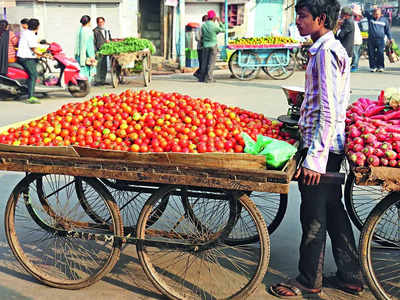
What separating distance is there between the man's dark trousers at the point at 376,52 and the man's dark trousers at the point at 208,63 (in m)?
5.55

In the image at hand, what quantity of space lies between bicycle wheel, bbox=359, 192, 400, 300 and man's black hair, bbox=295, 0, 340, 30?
45.3 inches

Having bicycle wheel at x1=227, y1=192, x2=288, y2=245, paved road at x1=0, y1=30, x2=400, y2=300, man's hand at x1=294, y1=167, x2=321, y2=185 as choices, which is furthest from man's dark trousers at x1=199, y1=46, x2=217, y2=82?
man's hand at x1=294, y1=167, x2=321, y2=185

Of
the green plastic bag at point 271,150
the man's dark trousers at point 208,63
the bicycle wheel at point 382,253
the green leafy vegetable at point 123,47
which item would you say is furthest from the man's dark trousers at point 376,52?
the green plastic bag at point 271,150

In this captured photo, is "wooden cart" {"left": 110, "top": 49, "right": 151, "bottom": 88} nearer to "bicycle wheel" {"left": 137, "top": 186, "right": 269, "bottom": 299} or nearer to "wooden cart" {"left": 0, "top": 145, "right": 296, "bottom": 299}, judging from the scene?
"wooden cart" {"left": 0, "top": 145, "right": 296, "bottom": 299}

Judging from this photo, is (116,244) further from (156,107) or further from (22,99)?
(22,99)

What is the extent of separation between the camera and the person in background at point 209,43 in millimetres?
13672

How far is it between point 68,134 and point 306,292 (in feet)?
6.60

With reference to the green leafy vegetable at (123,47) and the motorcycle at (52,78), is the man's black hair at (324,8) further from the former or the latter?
the green leafy vegetable at (123,47)

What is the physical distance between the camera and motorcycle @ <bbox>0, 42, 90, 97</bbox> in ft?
35.8

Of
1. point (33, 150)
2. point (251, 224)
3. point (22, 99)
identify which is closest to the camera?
point (33, 150)

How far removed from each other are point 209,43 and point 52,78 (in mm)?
4516

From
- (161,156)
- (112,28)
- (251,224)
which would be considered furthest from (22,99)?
(161,156)

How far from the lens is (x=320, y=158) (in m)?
3.12

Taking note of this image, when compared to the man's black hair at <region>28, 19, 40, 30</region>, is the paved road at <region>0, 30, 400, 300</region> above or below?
below
